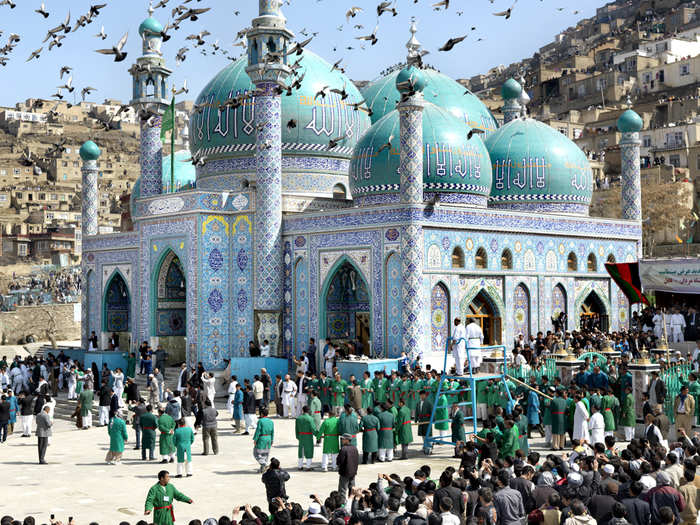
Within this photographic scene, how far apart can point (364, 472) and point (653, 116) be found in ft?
191

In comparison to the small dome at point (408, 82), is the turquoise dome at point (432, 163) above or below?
below

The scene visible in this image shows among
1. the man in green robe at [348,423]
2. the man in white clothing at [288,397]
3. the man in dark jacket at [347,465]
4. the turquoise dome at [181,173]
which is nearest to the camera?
the man in dark jacket at [347,465]

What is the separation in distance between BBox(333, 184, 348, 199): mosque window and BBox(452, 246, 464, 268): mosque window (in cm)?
670

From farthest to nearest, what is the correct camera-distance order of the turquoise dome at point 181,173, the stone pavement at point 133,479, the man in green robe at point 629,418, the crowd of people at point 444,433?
the turquoise dome at point 181,173
the man in green robe at point 629,418
the stone pavement at point 133,479
the crowd of people at point 444,433

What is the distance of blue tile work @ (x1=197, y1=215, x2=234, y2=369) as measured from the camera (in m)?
26.7

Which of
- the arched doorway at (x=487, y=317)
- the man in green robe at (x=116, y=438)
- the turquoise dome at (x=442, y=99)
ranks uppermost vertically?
the turquoise dome at (x=442, y=99)

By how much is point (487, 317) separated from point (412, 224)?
14.8 ft

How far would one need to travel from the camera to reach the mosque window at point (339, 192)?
31.1 metres

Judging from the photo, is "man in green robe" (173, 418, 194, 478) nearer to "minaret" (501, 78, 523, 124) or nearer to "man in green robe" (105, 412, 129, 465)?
"man in green robe" (105, 412, 129, 465)

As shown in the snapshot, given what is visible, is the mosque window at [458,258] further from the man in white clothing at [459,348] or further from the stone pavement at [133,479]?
the stone pavement at [133,479]

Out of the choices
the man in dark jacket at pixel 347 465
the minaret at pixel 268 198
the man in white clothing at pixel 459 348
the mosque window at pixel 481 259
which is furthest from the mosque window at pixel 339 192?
the man in dark jacket at pixel 347 465

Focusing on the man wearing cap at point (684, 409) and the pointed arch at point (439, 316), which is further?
the pointed arch at point (439, 316)

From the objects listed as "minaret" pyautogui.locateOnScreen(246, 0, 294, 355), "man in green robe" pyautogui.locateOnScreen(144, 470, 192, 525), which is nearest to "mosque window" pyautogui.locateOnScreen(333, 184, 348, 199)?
"minaret" pyautogui.locateOnScreen(246, 0, 294, 355)

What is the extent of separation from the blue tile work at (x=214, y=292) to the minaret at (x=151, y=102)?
508cm
